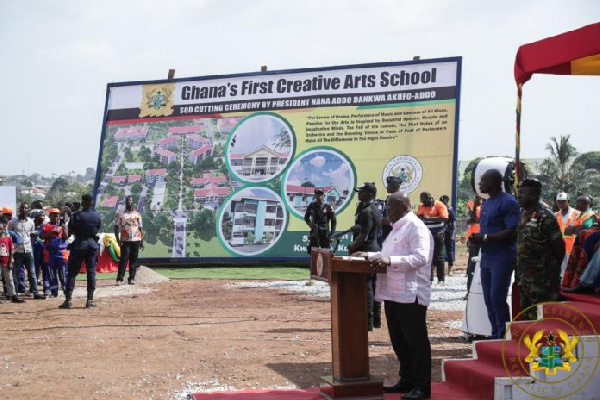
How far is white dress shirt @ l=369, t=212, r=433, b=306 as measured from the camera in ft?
20.4

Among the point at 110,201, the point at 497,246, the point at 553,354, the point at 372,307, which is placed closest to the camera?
the point at 553,354

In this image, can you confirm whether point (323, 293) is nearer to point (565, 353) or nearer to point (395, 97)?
point (395, 97)

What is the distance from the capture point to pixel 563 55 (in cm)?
765

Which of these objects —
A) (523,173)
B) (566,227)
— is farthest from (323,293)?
(523,173)

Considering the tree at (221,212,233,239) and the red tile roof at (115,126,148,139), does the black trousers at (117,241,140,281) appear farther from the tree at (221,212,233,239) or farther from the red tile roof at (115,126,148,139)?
the red tile roof at (115,126,148,139)

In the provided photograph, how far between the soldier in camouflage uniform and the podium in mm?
1603

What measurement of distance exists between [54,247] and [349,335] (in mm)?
9598

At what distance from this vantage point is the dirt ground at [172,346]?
7.41 meters

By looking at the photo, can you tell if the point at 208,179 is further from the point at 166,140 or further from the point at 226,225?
the point at 166,140

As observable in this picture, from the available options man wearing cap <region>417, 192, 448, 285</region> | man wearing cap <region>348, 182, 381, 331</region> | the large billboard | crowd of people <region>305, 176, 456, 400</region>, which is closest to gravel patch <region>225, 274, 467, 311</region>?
man wearing cap <region>417, 192, 448, 285</region>

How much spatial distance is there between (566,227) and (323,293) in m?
5.08

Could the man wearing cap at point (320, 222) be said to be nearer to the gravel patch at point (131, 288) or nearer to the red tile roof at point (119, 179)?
the gravel patch at point (131, 288)

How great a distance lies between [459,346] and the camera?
30.1 ft

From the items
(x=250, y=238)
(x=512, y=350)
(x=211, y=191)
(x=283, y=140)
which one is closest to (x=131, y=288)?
(x=250, y=238)
